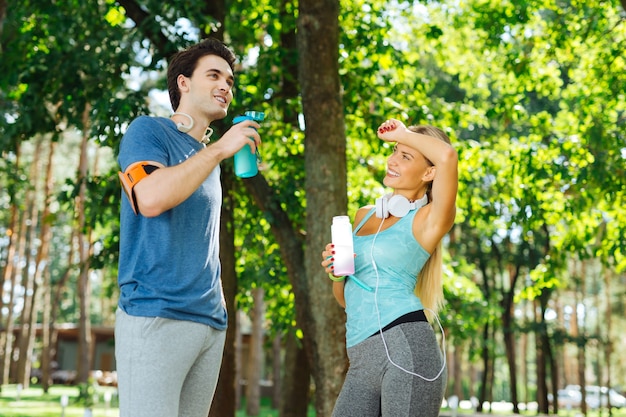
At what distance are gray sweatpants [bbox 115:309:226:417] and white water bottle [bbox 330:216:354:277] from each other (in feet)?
2.61

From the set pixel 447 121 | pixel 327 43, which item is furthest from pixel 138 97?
pixel 447 121

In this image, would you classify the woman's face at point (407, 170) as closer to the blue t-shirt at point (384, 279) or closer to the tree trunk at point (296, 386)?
the blue t-shirt at point (384, 279)

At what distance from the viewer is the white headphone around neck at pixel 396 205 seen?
3.20 m

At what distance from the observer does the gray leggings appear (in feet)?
9.36

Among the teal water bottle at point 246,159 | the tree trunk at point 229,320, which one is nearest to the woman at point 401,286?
the teal water bottle at point 246,159

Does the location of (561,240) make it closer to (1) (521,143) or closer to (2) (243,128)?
(1) (521,143)

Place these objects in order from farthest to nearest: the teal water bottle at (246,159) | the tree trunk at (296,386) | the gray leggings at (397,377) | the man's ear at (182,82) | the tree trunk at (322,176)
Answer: the tree trunk at (296,386), the tree trunk at (322,176), the gray leggings at (397,377), the man's ear at (182,82), the teal water bottle at (246,159)

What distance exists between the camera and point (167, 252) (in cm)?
238

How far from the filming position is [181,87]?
9.06 ft

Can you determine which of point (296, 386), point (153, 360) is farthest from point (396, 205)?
point (296, 386)

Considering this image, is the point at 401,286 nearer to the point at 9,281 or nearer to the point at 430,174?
the point at 430,174

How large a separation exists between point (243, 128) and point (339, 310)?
461 centimetres

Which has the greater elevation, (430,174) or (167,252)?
(430,174)

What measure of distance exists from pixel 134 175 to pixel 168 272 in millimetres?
315
